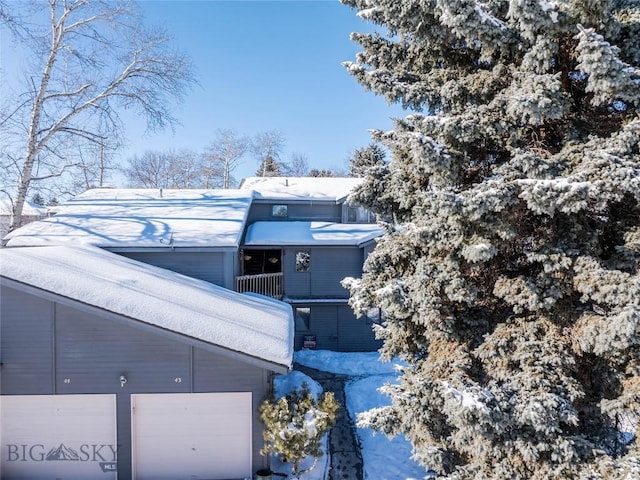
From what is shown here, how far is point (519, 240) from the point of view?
6508 mm

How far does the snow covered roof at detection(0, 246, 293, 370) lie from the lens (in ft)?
24.8

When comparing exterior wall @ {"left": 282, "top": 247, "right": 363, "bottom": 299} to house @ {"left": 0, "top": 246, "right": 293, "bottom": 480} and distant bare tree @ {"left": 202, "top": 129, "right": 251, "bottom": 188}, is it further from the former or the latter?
distant bare tree @ {"left": 202, "top": 129, "right": 251, "bottom": 188}

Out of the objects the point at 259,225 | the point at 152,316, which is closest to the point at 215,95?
the point at 259,225

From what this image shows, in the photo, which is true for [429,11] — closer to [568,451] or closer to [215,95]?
[568,451]

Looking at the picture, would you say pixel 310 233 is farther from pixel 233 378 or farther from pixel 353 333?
pixel 233 378

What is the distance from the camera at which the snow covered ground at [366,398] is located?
27.9 feet

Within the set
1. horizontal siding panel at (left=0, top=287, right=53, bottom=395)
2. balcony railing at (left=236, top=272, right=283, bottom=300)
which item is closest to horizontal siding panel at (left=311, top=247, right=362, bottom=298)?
balcony railing at (left=236, top=272, right=283, bottom=300)

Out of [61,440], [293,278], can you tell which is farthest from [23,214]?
[61,440]

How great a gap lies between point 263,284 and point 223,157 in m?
21.8

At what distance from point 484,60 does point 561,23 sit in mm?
1411

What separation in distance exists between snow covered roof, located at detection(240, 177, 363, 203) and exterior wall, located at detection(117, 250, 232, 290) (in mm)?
7135

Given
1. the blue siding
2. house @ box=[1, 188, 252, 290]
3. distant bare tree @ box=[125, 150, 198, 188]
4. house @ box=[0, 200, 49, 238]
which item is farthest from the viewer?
distant bare tree @ box=[125, 150, 198, 188]

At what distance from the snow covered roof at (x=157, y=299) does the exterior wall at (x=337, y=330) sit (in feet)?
20.7

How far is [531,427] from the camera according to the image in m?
5.70
